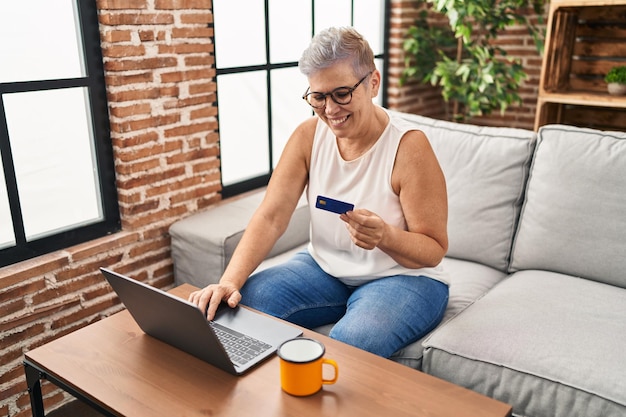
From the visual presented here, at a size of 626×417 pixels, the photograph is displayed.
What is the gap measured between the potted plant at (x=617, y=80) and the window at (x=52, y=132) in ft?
7.23

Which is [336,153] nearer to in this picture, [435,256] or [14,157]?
[435,256]

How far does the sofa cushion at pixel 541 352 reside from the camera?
1.34 m

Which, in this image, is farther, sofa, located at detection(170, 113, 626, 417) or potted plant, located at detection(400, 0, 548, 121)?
potted plant, located at detection(400, 0, 548, 121)

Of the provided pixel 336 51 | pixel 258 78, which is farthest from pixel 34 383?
pixel 258 78

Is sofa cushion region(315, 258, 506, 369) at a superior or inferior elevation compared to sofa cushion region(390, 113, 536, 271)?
inferior

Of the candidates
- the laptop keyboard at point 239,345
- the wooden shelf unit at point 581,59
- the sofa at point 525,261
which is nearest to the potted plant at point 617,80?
the wooden shelf unit at point 581,59

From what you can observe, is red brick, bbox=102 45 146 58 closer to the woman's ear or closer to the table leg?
the woman's ear

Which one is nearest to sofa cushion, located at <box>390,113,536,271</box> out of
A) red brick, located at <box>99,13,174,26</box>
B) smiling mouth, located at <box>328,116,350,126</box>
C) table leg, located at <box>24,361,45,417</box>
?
smiling mouth, located at <box>328,116,350,126</box>

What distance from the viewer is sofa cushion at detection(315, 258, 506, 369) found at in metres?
1.56

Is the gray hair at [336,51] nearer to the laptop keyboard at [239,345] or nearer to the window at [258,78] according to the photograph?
the laptop keyboard at [239,345]

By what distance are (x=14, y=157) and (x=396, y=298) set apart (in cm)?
130

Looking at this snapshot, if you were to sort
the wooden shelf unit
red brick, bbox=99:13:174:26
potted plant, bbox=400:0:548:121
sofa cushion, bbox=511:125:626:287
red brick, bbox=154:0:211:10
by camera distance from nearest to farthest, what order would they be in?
sofa cushion, bbox=511:125:626:287 → red brick, bbox=99:13:174:26 → red brick, bbox=154:0:211:10 → the wooden shelf unit → potted plant, bbox=400:0:548:121

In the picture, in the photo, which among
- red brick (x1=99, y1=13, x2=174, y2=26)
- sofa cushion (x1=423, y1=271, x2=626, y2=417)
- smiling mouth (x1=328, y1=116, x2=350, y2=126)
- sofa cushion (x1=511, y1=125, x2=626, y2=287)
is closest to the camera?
sofa cushion (x1=423, y1=271, x2=626, y2=417)

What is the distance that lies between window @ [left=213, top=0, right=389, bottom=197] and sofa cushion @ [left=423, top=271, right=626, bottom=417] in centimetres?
137
